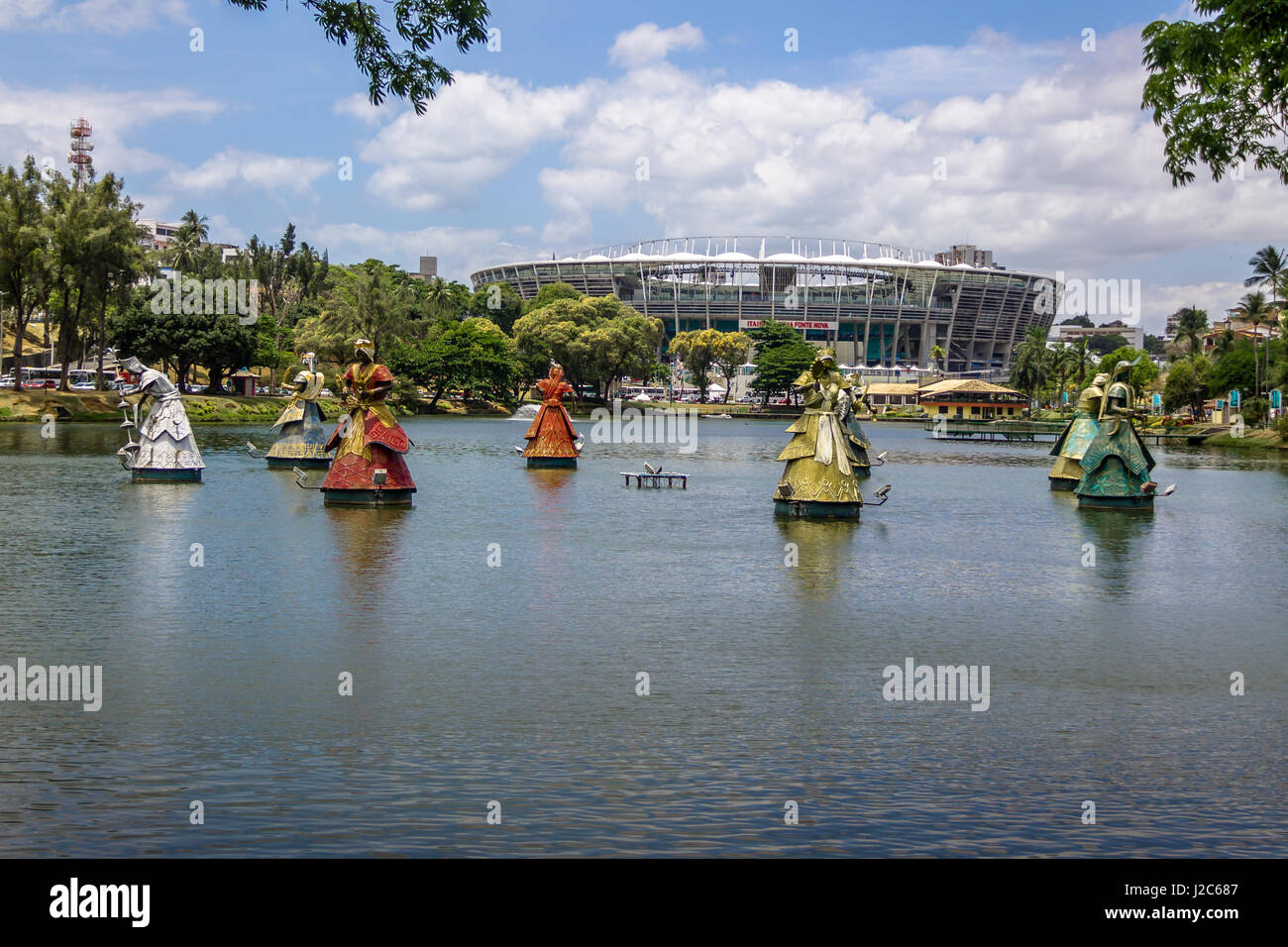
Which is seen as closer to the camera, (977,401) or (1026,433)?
(1026,433)

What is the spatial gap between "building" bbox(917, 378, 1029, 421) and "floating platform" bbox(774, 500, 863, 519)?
10859cm

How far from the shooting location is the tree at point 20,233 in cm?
7088

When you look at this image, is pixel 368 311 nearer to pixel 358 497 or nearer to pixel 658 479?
pixel 658 479

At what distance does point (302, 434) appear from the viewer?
146ft

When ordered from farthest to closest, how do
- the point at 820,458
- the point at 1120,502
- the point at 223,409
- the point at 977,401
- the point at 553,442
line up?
the point at 977,401 < the point at 223,409 < the point at 553,442 < the point at 1120,502 < the point at 820,458

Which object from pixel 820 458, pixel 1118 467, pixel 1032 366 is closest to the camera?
pixel 820 458

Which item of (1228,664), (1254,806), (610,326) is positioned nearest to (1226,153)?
(1228,664)

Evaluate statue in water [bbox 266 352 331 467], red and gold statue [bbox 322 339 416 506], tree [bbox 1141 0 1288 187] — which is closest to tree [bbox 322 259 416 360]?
statue in water [bbox 266 352 331 467]

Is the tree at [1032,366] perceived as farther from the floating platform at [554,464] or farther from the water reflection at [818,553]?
the water reflection at [818,553]

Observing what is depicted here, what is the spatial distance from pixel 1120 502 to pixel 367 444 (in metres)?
22.1

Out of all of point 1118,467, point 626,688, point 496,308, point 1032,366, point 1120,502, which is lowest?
point 626,688

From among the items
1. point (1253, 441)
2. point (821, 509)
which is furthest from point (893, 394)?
point (821, 509)

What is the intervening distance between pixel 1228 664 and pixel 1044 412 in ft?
441

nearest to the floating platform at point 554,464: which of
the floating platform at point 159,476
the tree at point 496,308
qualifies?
the floating platform at point 159,476
